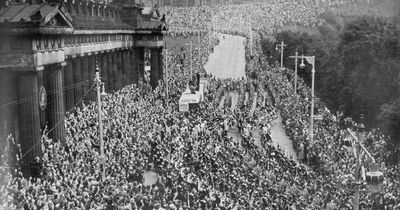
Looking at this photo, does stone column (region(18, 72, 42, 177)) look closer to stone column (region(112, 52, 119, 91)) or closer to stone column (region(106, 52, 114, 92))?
stone column (region(106, 52, 114, 92))

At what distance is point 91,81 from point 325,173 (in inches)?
881

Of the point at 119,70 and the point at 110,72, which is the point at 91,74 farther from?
the point at 119,70

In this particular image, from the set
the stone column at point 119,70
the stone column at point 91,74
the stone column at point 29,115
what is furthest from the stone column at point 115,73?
the stone column at point 29,115

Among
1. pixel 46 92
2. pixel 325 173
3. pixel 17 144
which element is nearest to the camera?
pixel 17 144

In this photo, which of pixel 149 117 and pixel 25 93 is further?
pixel 149 117

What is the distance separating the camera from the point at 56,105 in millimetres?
32656

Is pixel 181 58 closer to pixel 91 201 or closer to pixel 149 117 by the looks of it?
pixel 149 117

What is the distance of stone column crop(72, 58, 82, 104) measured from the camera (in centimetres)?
Answer: 4294

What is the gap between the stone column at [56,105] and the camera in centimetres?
3167

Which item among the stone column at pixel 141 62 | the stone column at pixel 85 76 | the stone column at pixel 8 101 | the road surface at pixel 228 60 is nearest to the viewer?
the stone column at pixel 8 101

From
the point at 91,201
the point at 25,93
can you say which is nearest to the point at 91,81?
the point at 25,93

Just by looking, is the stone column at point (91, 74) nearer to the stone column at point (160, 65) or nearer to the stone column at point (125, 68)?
the stone column at point (125, 68)

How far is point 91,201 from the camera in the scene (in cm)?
2231

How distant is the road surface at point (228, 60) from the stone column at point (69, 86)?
42621mm
